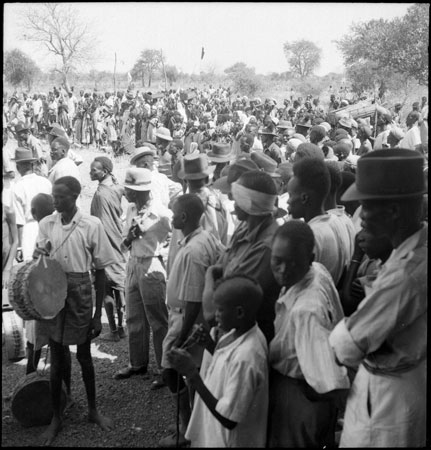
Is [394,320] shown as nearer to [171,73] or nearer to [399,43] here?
[399,43]

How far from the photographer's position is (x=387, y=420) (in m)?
2.47

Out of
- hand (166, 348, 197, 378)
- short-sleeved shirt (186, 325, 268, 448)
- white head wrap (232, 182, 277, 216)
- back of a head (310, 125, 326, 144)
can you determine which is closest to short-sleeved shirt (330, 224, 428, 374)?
short-sleeved shirt (186, 325, 268, 448)

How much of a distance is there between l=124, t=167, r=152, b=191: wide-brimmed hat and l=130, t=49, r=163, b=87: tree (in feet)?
154

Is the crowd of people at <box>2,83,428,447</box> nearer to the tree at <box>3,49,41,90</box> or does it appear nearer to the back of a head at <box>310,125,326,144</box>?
the back of a head at <box>310,125,326,144</box>

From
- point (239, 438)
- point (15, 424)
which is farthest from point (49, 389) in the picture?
point (239, 438)

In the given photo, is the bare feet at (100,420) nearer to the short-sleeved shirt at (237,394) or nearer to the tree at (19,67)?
the short-sleeved shirt at (237,394)

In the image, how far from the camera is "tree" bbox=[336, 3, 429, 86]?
18.1m

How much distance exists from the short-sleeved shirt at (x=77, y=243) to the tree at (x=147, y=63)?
47726 millimetres

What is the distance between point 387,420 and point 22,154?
5339 mm

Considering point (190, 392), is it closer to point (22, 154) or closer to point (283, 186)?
point (283, 186)

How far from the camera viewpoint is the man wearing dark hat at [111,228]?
242 inches

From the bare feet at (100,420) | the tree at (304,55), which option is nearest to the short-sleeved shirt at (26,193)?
the bare feet at (100,420)

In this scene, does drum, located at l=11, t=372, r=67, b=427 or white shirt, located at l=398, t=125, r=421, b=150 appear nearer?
drum, located at l=11, t=372, r=67, b=427

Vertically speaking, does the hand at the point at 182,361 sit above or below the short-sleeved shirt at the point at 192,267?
below
